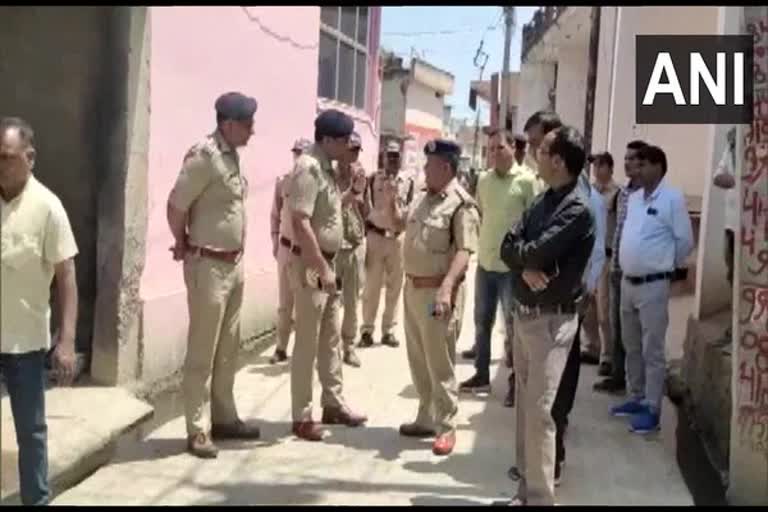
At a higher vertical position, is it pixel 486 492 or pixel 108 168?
pixel 108 168

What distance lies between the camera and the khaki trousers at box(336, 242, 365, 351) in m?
7.57

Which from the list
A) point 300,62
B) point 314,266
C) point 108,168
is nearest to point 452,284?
point 314,266

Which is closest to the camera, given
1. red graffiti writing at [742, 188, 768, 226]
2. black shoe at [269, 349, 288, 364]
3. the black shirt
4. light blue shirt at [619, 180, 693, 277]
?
the black shirt

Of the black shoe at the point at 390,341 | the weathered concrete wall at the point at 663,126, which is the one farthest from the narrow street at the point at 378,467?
the weathered concrete wall at the point at 663,126

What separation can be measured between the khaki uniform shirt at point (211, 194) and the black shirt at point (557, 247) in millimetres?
1566

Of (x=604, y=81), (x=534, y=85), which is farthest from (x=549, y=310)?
(x=534, y=85)

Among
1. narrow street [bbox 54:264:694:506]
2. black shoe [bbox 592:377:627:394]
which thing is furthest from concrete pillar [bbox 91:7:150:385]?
black shoe [bbox 592:377:627:394]

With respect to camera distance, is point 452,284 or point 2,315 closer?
point 2,315

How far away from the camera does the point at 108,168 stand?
5629mm

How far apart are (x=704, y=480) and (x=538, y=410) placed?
4.93 feet

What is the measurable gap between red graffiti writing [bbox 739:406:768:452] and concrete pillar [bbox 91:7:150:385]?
141 inches

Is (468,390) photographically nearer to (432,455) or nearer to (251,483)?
(432,455)

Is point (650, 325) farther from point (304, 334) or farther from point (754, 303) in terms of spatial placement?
point (304, 334)

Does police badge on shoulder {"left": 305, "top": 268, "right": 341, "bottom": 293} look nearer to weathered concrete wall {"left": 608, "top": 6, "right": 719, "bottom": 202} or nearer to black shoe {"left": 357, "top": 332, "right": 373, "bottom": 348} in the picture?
black shoe {"left": 357, "top": 332, "right": 373, "bottom": 348}
